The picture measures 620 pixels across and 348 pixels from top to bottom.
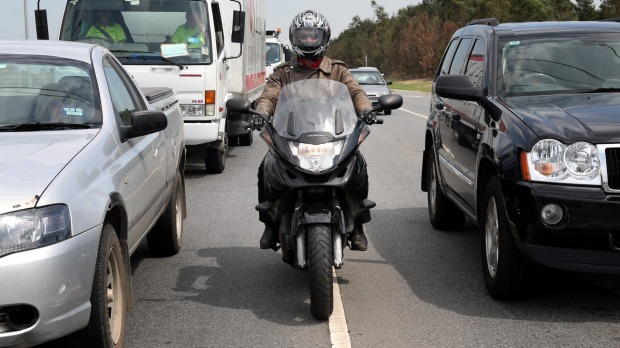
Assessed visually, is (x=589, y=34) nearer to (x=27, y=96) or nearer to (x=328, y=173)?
(x=328, y=173)

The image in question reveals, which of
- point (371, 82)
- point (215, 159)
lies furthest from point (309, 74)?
point (371, 82)

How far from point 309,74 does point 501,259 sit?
6.24ft

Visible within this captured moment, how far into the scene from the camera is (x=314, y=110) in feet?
20.8

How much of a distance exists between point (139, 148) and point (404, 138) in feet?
46.1

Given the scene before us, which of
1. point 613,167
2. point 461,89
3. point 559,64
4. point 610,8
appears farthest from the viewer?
point 610,8

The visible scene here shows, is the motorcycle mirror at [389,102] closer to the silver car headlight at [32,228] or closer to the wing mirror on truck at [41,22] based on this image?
the silver car headlight at [32,228]

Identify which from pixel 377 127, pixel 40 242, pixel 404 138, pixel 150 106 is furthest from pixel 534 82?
pixel 377 127

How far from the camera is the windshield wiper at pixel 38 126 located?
5820 mm

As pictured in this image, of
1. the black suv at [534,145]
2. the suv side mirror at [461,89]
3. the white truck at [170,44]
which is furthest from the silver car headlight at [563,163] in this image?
the white truck at [170,44]

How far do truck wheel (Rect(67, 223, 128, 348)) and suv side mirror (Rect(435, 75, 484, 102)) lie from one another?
2843 mm

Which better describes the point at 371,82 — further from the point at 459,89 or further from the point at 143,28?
the point at 459,89

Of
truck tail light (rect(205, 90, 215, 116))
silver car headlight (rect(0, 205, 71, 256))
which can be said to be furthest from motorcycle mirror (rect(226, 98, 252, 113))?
truck tail light (rect(205, 90, 215, 116))

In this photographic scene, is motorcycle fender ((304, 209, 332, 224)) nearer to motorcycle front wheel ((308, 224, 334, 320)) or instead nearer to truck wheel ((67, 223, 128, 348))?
motorcycle front wheel ((308, 224, 334, 320))

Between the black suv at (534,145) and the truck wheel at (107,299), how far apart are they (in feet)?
7.77
